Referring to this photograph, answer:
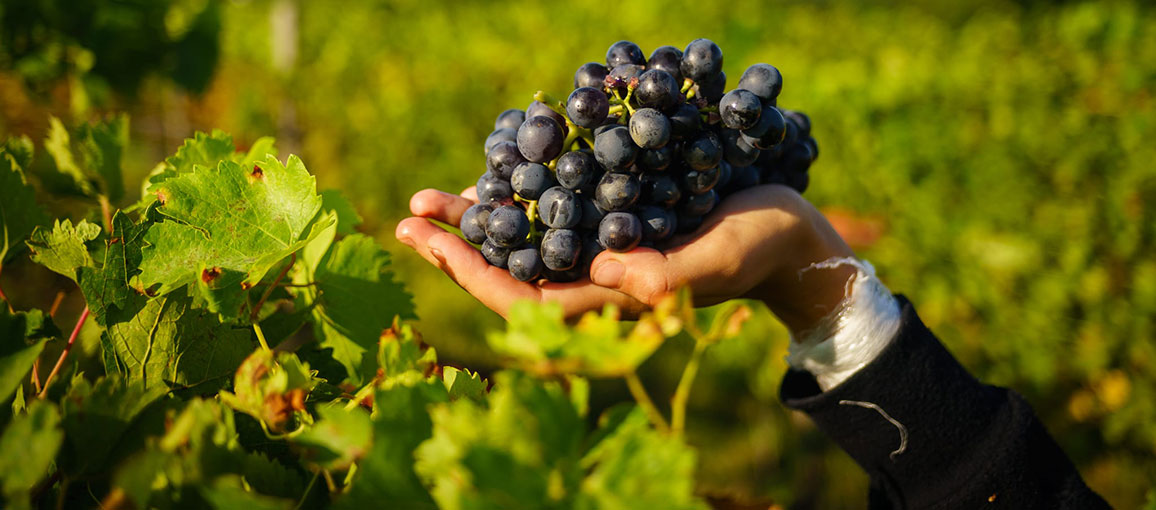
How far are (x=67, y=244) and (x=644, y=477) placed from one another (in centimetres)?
72

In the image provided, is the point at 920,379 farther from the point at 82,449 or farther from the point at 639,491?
the point at 82,449

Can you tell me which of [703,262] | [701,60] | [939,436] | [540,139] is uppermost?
[701,60]

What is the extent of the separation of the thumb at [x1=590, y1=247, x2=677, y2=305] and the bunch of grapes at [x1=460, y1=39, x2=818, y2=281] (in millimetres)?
25

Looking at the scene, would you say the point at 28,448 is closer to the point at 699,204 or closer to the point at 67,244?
the point at 67,244

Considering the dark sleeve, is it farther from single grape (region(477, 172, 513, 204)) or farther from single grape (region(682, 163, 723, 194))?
single grape (region(477, 172, 513, 204))

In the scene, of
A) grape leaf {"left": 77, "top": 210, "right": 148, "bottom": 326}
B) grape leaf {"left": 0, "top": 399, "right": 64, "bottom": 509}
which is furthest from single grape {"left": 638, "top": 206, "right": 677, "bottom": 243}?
grape leaf {"left": 0, "top": 399, "right": 64, "bottom": 509}

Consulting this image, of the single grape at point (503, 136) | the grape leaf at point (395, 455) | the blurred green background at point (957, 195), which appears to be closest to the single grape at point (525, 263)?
the single grape at point (503, 136)

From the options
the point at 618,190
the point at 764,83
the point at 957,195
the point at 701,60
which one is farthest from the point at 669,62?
the point at 957,195

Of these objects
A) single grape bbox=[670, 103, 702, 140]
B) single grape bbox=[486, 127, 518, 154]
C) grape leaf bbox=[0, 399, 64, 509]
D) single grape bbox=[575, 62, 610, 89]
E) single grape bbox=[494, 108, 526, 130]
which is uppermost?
single grape bbox=[575, 62, 610, 89]

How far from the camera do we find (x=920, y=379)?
4.14ft

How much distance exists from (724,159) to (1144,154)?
9.64ft

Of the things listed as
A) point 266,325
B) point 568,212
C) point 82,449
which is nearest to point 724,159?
point 568,212

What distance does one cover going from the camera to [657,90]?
1.06 m

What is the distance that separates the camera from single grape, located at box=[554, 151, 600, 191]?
1075 millimetres
